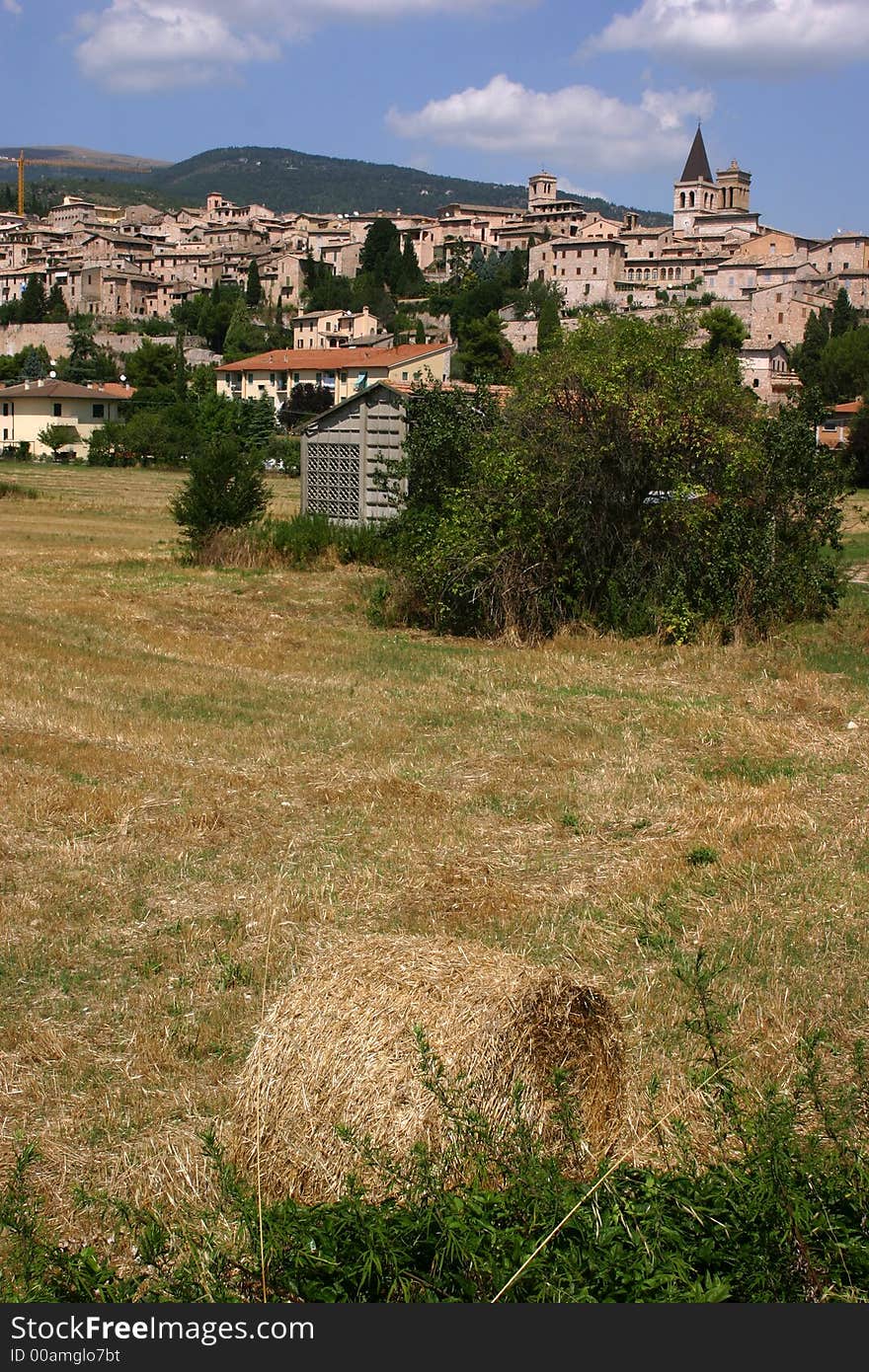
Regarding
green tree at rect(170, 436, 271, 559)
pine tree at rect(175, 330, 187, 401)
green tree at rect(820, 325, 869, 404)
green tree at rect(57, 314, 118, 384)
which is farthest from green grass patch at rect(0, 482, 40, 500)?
green tree at rect(57, 314, 118, 384)

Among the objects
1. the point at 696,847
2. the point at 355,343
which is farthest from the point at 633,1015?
the point at 355,343

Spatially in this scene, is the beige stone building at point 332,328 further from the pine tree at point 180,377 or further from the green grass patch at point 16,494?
the green grass patch at point 16,494

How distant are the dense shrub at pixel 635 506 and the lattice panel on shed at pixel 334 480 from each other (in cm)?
813

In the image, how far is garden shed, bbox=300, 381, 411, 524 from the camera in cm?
2481

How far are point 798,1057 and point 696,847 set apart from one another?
3422 mm

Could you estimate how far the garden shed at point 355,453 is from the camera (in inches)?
977

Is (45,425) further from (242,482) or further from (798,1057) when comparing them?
(798,1057)

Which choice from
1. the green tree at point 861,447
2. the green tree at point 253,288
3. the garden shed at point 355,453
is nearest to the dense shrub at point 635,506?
the garden shed at point 355,453

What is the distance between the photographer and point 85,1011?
5945 mm

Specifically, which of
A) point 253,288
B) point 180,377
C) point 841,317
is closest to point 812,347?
point 841,317

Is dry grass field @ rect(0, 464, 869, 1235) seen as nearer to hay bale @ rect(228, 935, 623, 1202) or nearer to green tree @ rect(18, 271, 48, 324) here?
hay bale @ rect(228, 935, 623, 1202)

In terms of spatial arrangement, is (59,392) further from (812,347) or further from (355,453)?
(355,453)

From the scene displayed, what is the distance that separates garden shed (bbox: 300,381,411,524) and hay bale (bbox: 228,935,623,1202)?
19681 millimetres

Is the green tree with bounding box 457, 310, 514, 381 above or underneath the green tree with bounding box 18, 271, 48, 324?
underneath
